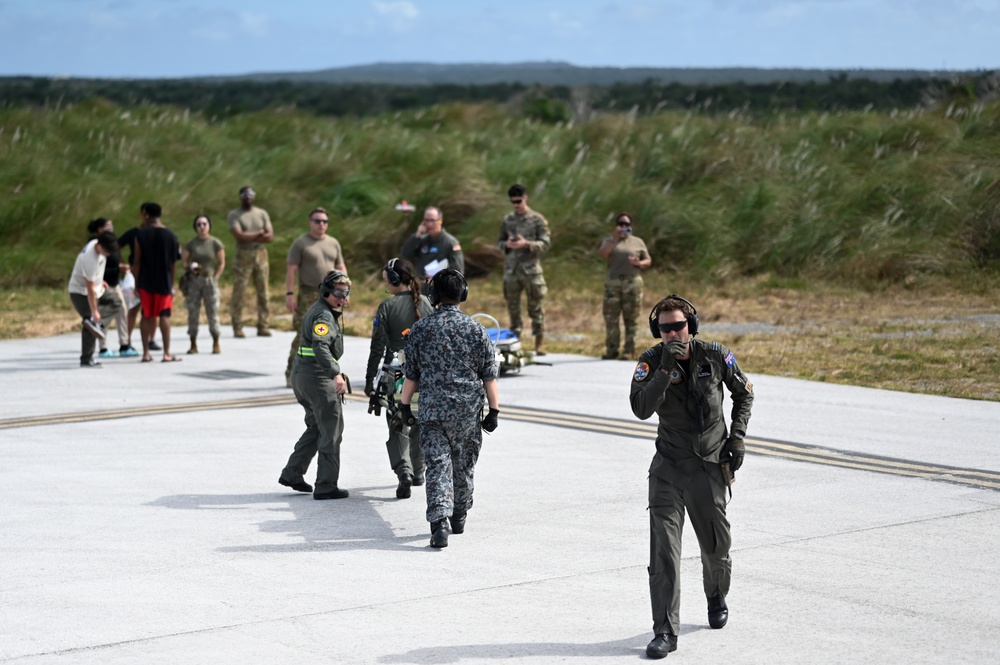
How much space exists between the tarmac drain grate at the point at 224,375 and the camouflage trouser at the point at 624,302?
187 inches

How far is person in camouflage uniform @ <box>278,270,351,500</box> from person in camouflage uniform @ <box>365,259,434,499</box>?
29 centimetres

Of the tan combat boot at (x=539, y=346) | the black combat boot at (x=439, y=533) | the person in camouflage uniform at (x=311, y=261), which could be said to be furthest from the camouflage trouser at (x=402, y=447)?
the tan combat boot at (x=539, y=346)

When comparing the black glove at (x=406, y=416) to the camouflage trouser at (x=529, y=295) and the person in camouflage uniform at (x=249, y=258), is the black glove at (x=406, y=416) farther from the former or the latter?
the person in camouflage uniform at (x=249, y=258)

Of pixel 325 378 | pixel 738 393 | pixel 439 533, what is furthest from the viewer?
pixel 325 378

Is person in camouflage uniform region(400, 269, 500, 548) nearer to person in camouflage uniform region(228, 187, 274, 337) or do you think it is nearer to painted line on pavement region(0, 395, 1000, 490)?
painted line on pavement region(0, 395, 1000, 490)

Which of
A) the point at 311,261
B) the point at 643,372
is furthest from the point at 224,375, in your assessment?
the point at 643,372

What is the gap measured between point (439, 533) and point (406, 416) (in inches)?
49.2

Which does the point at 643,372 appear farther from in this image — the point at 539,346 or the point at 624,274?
the point at 539,346

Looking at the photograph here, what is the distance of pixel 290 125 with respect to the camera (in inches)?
1750

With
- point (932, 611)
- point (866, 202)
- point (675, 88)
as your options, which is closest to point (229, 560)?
point (932, 611)

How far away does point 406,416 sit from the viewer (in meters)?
10.3

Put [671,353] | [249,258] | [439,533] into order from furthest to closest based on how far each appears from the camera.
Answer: [249,258] → [439,533] → [671,353]

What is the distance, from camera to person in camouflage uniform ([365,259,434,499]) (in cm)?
1101

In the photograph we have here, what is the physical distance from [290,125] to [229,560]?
120ft
